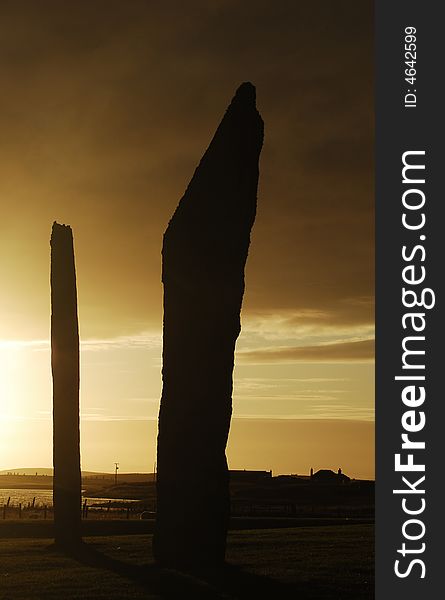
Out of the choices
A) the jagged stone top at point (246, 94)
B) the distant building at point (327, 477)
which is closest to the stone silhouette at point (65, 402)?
the jagged stone top at point (246, 94)

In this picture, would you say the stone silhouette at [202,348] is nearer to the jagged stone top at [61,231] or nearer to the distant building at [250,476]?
the jagged stone top at [61,231]

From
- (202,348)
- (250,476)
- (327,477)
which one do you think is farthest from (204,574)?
(250,476)

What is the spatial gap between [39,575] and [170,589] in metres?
2.89

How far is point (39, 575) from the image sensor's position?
46.1ft

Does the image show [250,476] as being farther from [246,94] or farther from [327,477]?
[246,94]

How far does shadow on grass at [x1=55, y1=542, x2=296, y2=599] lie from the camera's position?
38.1 ft

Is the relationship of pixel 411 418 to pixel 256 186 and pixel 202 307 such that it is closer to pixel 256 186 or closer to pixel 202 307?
pixel 202 307

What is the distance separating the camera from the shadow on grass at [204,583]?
1162 centimetres

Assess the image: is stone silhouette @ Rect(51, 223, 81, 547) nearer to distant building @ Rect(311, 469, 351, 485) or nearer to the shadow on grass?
the shadow on grass

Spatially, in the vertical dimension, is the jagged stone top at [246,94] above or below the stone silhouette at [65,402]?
above

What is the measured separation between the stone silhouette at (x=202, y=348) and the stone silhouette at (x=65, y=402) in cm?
570

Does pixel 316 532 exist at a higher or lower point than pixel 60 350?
lower

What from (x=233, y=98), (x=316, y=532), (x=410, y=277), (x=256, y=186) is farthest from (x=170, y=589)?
(x=316, y=532)

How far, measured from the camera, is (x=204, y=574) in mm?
12953
